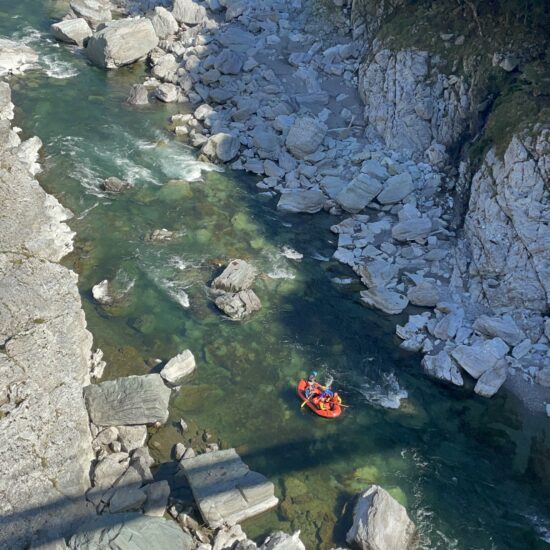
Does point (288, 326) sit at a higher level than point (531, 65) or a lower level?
lower

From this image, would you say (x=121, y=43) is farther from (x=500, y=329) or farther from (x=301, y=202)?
(x=500, y=329)

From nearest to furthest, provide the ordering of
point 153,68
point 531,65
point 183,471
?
1. point 183,471
2. point 531,65
3. point 153,68

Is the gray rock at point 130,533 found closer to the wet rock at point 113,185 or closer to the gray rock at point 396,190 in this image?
the wet rock at point 113,185

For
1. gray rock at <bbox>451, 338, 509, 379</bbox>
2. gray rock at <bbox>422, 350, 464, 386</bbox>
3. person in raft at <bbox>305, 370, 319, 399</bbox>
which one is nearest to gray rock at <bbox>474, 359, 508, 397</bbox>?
gray rock at <bbox>451, 338, 509, 379</bbox>

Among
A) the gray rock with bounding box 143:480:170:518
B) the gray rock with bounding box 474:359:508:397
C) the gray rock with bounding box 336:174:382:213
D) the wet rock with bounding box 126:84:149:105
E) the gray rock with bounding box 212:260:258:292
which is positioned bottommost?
the gray rock with bounding box 143:480:170:518

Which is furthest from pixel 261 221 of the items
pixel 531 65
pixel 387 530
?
pixel 387 530

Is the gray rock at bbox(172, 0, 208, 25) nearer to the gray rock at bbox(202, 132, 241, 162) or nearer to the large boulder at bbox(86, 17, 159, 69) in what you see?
the large boulder at bbox(86, 17, 159, 69)

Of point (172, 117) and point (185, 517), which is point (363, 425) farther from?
point (172, 117)
